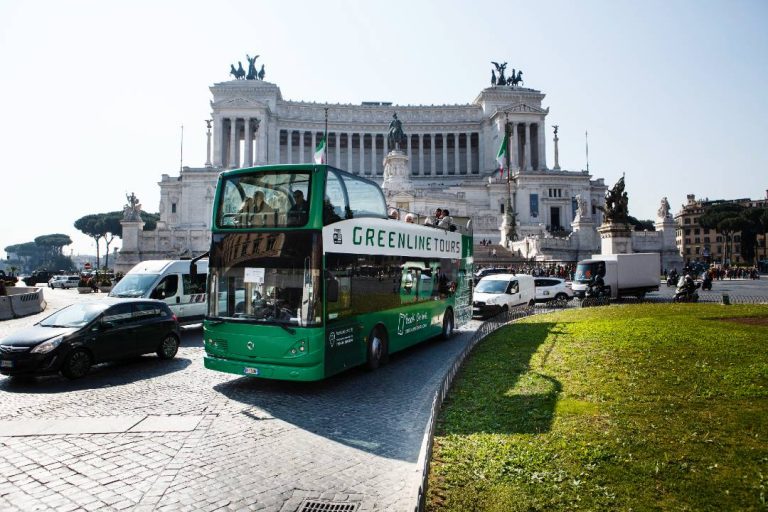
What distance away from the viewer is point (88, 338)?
1075 centimetres

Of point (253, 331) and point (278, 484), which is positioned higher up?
point (253, 331)

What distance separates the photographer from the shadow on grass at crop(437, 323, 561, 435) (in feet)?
22.6

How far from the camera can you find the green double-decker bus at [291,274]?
8.91 m

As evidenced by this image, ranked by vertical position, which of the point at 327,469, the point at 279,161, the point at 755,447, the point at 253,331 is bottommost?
the point at 327,469

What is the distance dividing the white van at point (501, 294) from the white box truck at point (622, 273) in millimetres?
4950

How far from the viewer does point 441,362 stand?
12.3 m

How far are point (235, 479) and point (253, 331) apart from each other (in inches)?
150

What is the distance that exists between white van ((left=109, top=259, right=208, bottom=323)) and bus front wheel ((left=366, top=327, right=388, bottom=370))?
7838mm

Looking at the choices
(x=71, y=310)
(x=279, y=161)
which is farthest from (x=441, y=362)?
(x=279, y=161)

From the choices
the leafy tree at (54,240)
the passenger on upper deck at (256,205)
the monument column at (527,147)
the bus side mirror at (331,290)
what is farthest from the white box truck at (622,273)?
the leafy tree at (54,240)

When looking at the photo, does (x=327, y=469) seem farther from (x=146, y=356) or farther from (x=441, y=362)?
(x=146, y=356)

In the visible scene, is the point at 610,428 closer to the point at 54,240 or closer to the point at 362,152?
the point at 362,152

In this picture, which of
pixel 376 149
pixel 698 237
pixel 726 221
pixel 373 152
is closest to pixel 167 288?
pixel 373 152

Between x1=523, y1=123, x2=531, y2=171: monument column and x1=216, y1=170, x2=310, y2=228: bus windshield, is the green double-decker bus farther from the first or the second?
x1=523, y1=123, x2=531, y2=171: monument column
